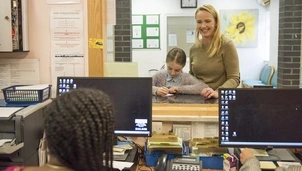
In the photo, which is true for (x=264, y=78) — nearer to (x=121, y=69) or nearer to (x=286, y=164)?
(x=121, y=69)

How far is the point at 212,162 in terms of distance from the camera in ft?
5.64

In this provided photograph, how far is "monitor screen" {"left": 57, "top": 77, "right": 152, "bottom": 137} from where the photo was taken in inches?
69.1

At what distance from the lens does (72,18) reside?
2125 millimetres

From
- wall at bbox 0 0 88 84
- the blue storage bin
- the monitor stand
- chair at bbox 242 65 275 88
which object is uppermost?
wall at bbox 0 0 88 84

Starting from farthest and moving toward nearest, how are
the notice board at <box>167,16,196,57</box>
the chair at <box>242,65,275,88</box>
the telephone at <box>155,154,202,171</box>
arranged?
the notice board at <box>167,16,196,57</box>
the chair at <box>242,65,275,88</box>
the telephone at <box>155,154,202,171</box>

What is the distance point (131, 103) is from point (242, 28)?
17.0 feet

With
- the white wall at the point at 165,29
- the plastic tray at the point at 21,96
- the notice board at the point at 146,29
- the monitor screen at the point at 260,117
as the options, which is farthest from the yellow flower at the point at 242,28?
the plastic tray at the point at 21,96

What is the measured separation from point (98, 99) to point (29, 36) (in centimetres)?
140

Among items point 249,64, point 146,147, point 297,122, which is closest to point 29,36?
point 146,147

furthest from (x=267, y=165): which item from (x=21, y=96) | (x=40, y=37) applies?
(x=40, y=37)

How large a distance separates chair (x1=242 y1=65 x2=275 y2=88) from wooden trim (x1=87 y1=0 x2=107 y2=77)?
4004mm

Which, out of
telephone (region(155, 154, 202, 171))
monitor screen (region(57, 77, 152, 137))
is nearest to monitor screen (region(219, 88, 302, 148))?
telephone (region(155, 154, 202, 171))

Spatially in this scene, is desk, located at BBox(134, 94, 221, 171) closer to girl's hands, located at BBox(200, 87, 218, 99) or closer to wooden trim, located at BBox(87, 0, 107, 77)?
girl's hands, located at BBox(200, 87, 218, 99)

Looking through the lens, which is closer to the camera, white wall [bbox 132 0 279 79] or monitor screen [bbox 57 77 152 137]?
monitor screen [bbox 57 77 152 137]
